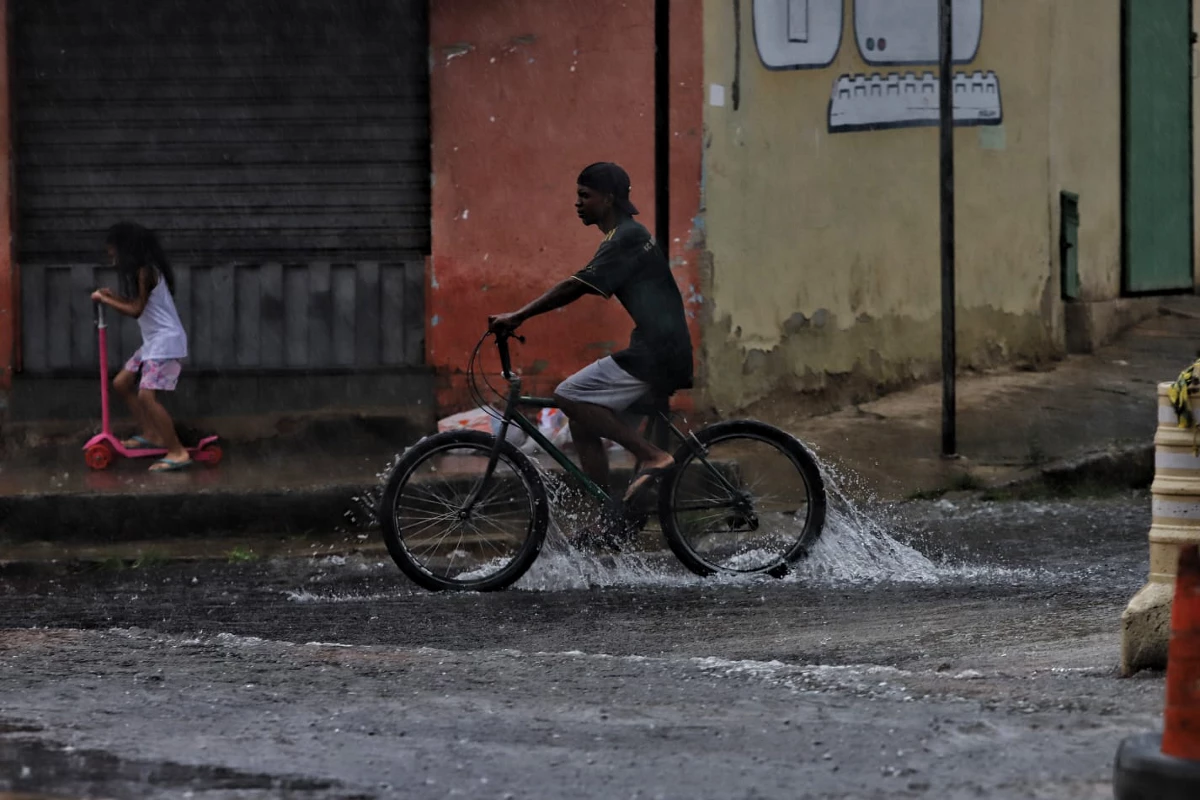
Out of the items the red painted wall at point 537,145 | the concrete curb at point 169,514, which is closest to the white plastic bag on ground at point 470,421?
the red painted wall at point 537,145

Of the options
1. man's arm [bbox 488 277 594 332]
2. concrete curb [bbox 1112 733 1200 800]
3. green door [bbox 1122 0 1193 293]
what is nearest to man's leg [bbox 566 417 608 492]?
man's arm [bbox 488 277 594 332]

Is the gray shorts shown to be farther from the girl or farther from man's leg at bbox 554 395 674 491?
the girl

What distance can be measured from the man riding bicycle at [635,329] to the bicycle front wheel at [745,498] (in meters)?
0.17

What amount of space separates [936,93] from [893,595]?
5.58m

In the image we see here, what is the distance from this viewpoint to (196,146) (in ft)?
36.8

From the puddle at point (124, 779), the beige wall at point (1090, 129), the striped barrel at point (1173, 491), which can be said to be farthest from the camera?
the beige wall at point (1090, 129)

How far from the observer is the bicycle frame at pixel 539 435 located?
7613 millimetres

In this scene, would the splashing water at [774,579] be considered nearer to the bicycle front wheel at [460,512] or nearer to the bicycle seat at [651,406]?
the bicycle front wheel at [460,512]

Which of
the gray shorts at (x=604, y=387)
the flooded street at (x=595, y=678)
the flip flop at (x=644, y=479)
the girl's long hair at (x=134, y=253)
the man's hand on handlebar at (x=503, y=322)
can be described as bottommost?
the flooded street at (x=595, y=678)

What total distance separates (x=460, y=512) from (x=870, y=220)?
5135 mm

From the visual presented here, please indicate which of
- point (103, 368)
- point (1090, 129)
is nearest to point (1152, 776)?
point (103, 368)

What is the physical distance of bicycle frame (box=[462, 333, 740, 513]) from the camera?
7.61m

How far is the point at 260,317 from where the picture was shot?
37.2 ft

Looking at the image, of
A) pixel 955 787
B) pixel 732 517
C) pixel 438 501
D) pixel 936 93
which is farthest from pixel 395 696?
pixel 936 93
